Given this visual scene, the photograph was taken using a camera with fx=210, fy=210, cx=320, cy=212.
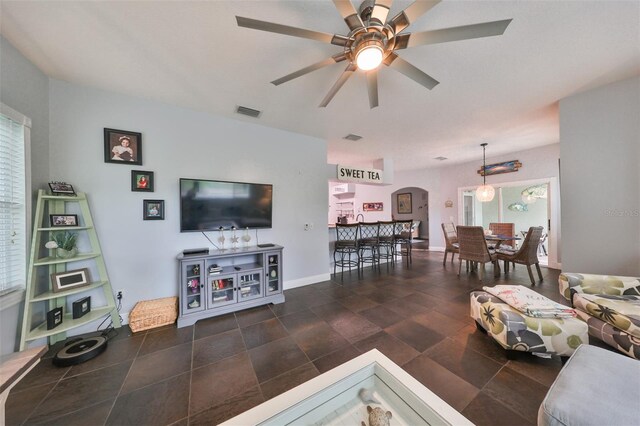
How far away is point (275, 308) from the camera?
291 centimetres

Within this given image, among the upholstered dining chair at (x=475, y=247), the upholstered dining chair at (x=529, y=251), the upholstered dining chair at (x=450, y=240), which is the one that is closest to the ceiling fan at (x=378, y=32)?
the upholstered dining chair at (x=475, y=247)

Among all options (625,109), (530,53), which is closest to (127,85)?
(530,53)

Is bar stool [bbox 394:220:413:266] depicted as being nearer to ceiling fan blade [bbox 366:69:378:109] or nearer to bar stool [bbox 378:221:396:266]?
bar stool [bbox 378:221:396:266]

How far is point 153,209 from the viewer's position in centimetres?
266

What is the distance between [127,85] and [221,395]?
3.20 metres

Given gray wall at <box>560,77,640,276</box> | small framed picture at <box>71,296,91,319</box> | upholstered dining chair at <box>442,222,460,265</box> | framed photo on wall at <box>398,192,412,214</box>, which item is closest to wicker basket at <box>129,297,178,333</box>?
small framed picture at <box>71,296,91,319</box>

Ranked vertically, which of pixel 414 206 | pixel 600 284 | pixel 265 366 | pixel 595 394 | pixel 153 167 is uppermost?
pixel 153 167

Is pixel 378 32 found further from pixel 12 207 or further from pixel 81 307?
pixel 81 307

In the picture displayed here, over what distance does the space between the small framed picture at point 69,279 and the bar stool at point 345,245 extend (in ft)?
11.5

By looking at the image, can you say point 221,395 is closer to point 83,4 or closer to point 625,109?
point 83,4

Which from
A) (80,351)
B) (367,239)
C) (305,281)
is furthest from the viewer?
(367,239)

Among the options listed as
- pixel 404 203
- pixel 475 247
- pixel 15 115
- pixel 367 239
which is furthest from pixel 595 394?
pixel 404 203

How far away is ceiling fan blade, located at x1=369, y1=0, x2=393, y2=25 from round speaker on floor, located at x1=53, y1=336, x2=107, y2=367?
352 cm

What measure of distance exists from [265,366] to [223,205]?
208cm
